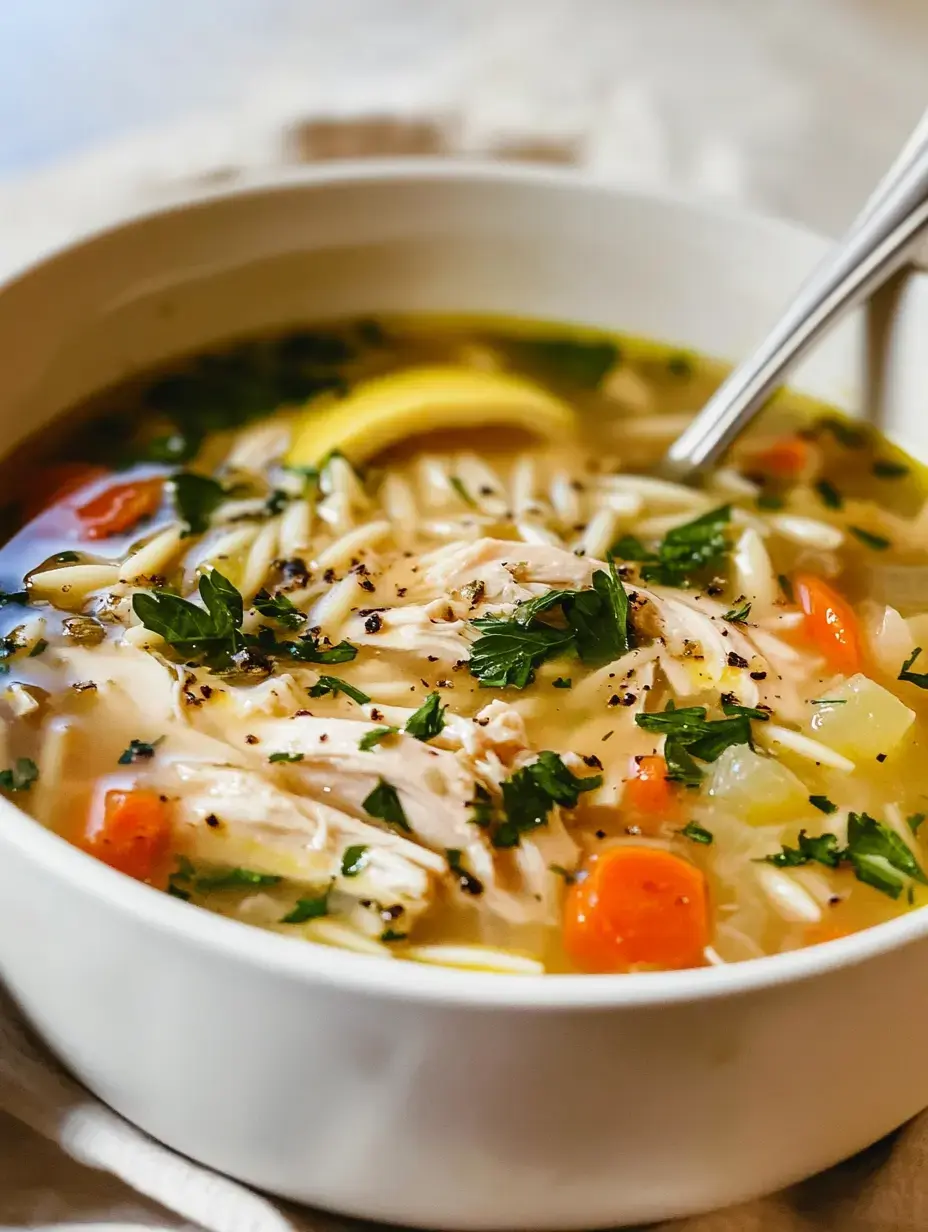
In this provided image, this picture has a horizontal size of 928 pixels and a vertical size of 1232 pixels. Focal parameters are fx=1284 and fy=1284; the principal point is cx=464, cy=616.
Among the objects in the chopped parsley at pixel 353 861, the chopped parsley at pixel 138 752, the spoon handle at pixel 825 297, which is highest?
the spoon handle at pixel 825 297

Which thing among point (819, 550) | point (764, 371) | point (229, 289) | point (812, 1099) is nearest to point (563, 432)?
point (764, 371)

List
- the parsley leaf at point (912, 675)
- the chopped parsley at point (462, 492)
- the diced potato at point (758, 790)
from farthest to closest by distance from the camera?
1. the chopped parsley at point (462, 492)
2. the parsley leaf at point (912, 675)
3. the diced potato at point (758, 790)

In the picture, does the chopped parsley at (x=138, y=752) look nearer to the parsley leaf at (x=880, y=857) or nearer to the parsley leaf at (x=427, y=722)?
the parsley leaf at (x=427, y=722)

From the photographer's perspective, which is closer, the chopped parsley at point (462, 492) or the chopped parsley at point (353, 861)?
the chopped parsley at point (353, 861)

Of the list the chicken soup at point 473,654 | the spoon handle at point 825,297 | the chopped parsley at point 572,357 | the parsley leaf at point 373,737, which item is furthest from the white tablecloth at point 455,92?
the parsley leaf at point 373,737

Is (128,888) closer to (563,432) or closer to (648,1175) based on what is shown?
(648,1175)

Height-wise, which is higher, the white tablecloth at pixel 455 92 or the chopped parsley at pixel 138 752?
the white tablecloth at pixel 455 92

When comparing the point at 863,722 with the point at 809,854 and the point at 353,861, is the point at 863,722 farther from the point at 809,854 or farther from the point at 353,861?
the point at 353,861
